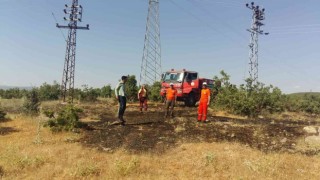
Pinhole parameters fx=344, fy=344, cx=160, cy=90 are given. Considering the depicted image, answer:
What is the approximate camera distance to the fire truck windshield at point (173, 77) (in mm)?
22367

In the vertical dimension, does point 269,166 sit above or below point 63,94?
below

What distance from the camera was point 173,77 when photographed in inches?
→ 893

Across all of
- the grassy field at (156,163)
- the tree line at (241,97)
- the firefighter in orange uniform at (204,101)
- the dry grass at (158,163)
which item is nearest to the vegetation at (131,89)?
the tree line at (241,97)

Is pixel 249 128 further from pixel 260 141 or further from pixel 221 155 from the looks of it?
pixel 221 155

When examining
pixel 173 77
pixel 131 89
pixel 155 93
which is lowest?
pixel 155 93

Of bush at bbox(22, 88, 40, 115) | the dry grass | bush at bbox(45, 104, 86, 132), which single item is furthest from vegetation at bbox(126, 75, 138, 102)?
the dry grass

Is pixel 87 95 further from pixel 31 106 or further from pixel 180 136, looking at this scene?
pixel 180 136

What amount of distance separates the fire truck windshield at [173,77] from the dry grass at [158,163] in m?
12.4

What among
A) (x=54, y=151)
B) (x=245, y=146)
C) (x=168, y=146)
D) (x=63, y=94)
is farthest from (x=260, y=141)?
(x=63, y=94)

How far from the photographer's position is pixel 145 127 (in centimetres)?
1363

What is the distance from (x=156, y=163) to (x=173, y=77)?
47.2 feet

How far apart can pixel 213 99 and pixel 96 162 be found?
53.4 ft

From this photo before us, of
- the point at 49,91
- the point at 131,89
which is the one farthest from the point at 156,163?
the point at 49,91

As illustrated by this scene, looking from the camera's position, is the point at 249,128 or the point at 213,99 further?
the point at 213,99
